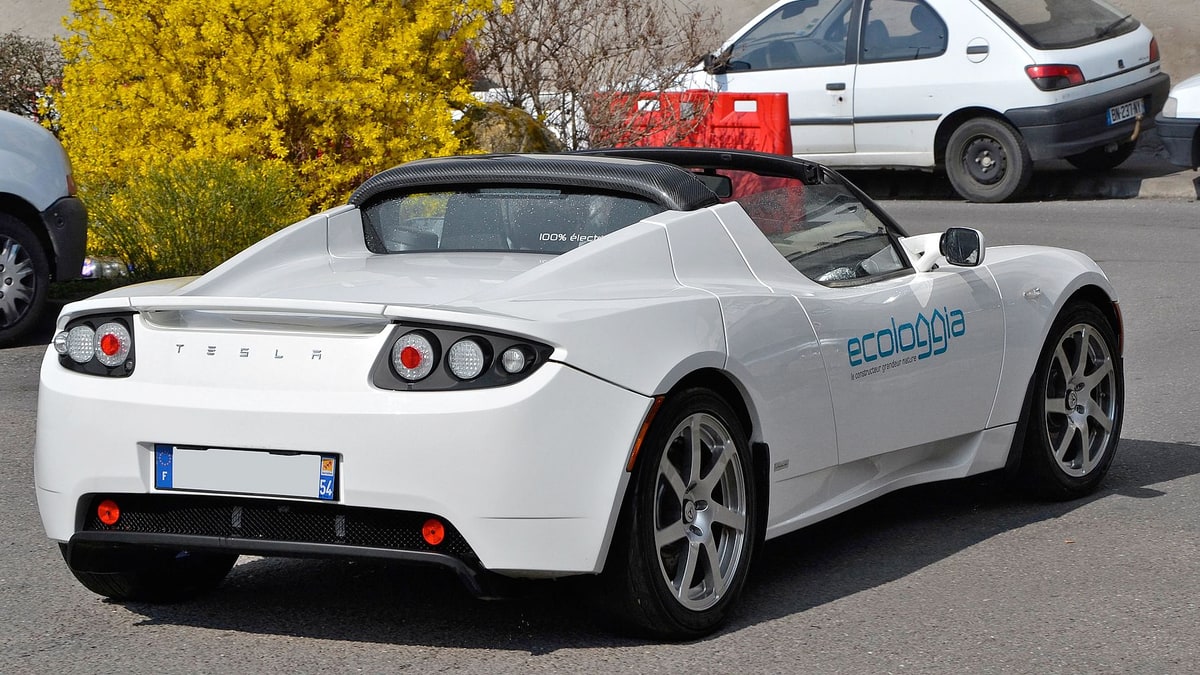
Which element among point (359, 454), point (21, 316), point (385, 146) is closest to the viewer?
point (359, 454)

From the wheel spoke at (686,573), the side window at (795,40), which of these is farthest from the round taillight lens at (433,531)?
the side window at (795,40)

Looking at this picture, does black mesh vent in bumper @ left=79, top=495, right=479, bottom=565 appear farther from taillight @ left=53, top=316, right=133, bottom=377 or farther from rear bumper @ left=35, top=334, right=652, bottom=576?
taillight @ left=53, top=316, right=133, bottom=377

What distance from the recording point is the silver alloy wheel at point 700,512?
14.5 feet

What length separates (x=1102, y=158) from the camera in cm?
1585

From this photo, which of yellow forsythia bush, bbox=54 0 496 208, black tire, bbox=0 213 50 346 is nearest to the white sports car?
black tire, bbox=0 213 50 346

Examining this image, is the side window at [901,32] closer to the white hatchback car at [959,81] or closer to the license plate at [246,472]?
the white hatchback car at [959,81]

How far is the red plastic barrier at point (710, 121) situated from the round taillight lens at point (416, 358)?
388 inches

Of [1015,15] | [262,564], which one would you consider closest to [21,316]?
[262,564]

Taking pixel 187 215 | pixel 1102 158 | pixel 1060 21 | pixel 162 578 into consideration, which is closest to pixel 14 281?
pixel 187 215

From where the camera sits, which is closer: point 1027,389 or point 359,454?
point 359,454

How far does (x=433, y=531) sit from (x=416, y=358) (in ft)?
1.37

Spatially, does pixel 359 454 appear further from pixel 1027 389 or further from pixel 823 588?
pixel 1027 389

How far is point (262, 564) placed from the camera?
5.38m

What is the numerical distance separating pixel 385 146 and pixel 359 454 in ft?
23.7
